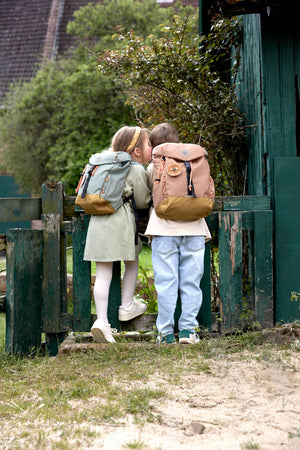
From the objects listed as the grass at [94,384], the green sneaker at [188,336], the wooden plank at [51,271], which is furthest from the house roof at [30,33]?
the grass at [94,384]

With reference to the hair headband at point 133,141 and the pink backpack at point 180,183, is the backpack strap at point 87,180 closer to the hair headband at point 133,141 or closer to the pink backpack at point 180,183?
the hair headband at point 133,141

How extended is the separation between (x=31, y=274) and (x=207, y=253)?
1460mm

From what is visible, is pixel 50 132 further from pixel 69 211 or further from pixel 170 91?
pixel 69 211

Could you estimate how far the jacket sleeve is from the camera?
4281mm

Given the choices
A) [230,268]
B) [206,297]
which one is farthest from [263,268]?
[206,297]

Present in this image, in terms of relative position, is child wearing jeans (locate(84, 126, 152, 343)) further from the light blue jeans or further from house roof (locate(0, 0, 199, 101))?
house roof (locate(0, 0, 199, 101))

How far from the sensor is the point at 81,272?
4.45 m

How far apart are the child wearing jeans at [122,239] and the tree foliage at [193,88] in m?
1.22

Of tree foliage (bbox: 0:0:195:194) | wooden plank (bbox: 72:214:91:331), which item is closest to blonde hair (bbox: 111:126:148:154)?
wooden plank (bbox: 72:214:91:331)

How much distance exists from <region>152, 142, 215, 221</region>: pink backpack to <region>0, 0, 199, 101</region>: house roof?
706 inches

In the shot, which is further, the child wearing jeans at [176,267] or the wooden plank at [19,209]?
the wooden plank at [19,209]

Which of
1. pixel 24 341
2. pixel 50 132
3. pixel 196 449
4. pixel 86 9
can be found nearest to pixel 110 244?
pixel 24 341

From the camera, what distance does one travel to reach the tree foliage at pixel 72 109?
15.1 metres

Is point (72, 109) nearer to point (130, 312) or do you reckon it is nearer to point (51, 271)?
point (51, 271)
